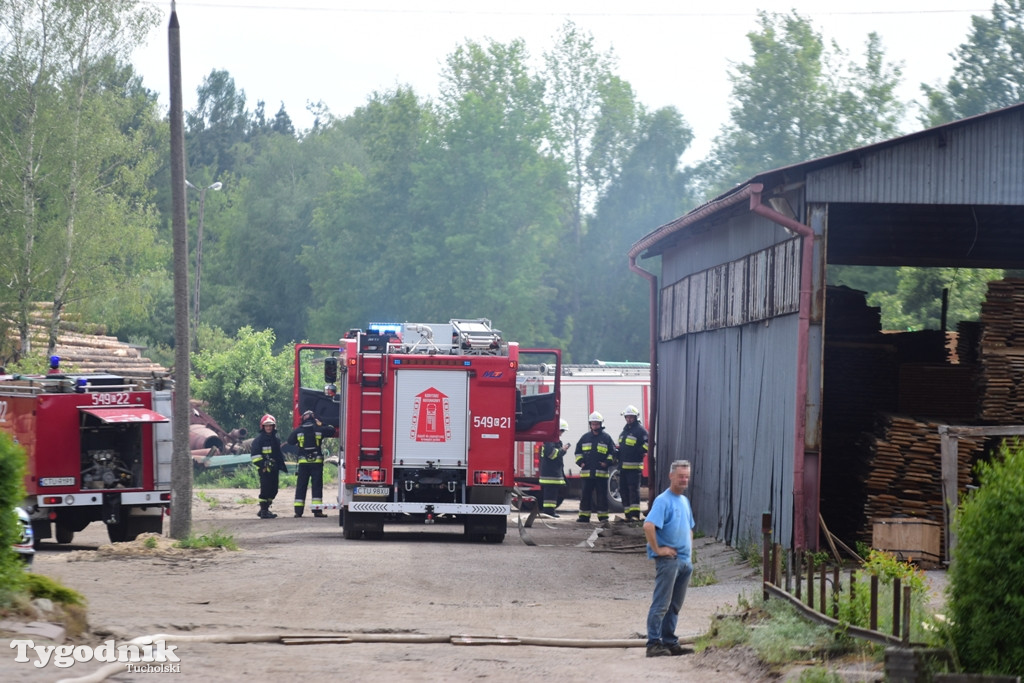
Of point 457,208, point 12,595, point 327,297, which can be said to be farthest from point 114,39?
point 12,595

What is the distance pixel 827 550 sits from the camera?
16.0 m

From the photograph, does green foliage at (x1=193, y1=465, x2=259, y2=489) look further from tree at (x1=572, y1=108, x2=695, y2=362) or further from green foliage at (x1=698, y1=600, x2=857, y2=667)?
tree at (x1=572, y1=108, x2=695, y2=362)

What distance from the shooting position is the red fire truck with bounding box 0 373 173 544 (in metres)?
19.1

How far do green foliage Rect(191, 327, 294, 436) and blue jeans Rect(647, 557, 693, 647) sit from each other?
3161 centimetres

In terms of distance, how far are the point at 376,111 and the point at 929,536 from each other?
187ft


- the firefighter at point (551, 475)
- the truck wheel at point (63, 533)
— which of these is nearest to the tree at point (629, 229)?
the firefighter at point (551, 475)

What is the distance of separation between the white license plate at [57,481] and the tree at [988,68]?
4210cm

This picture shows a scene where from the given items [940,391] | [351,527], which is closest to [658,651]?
[940,391]

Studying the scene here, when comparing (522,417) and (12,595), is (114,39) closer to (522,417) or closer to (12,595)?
(522,417)

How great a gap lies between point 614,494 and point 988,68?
110ft

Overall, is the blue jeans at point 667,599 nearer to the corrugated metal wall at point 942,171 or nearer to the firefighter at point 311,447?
the corrugated metal wall at point 942,171

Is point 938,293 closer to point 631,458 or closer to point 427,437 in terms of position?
point 631,458

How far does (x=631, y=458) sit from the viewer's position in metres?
23.9

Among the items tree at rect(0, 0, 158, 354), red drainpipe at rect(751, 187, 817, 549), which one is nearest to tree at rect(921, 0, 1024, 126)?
tree at rect(0, 0, 158, 354)
